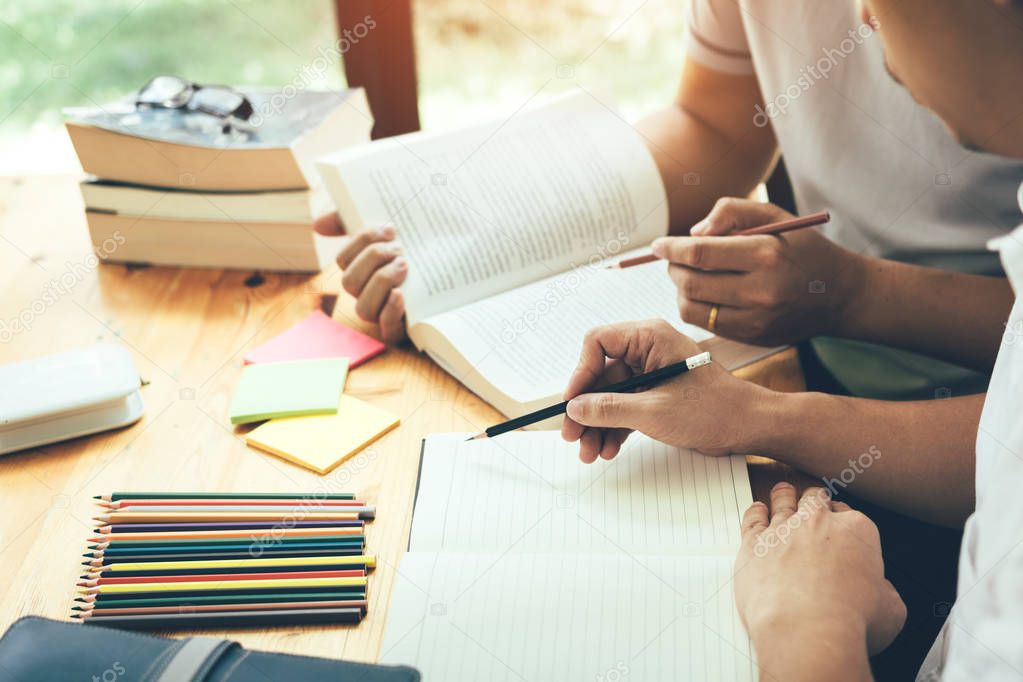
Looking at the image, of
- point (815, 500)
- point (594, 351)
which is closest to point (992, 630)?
point (815, 500)

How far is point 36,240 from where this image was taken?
1338mm

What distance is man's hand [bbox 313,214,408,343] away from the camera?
42.6 inches

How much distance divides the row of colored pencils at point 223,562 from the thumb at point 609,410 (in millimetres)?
218

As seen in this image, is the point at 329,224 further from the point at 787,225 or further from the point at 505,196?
the point at 787,225

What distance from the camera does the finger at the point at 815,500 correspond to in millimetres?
796

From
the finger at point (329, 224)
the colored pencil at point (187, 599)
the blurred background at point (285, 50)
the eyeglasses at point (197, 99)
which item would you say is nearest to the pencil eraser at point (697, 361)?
the colored pencil at point (187, 599)

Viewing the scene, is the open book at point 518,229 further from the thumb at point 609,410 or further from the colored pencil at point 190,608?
the colored pencil at point 190,608

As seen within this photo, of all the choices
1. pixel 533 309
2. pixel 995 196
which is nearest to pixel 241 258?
pixel 533 309

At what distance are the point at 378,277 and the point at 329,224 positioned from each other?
17cm

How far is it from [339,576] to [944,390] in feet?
2.61

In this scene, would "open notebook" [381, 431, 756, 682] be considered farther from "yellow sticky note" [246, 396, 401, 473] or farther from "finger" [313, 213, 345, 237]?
"finger" [313, 213, 345, 237]

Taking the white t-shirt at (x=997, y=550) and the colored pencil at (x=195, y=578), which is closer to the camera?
the white t-shirt at (x=997, y=550)

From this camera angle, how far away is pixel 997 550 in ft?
2.10

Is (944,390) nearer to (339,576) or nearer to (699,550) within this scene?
(699,550)
